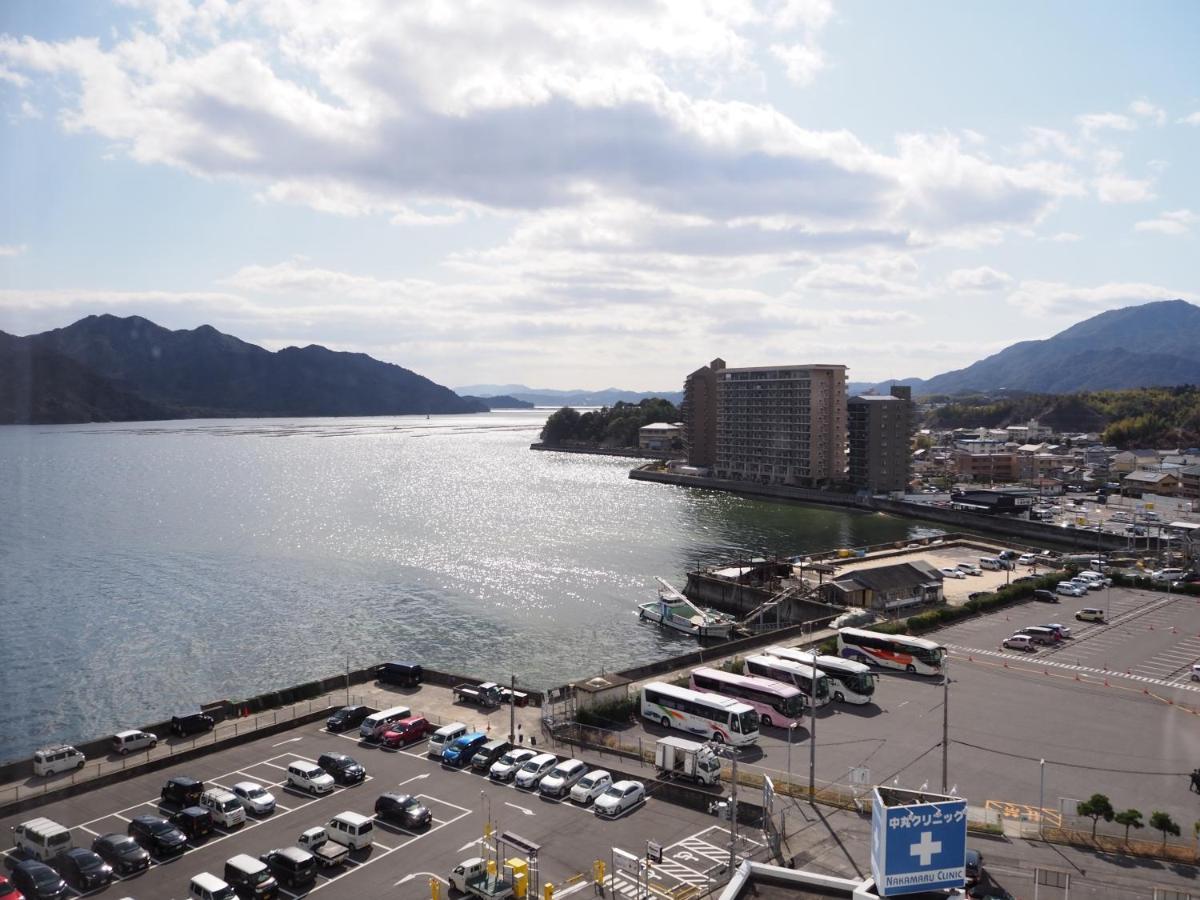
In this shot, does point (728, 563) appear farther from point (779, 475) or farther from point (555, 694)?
point (779, 475)

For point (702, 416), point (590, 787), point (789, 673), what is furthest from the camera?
point (702, 416)

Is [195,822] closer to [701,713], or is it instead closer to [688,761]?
[688,761]

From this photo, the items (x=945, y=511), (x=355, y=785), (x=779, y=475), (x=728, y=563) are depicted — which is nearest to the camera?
(x=355, y=785)

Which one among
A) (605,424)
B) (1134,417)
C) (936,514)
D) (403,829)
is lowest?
(936,514)

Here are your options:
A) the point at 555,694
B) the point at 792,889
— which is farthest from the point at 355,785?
the point at 792,889

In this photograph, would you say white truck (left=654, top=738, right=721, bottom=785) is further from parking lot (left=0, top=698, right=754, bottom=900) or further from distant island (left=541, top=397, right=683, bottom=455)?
distant island (left=541, top=397, right=683, bottom=455)

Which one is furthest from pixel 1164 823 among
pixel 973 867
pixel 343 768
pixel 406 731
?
pixel 343 768

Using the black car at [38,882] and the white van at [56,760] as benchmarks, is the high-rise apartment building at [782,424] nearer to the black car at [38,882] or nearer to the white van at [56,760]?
the white van at [56,760]
